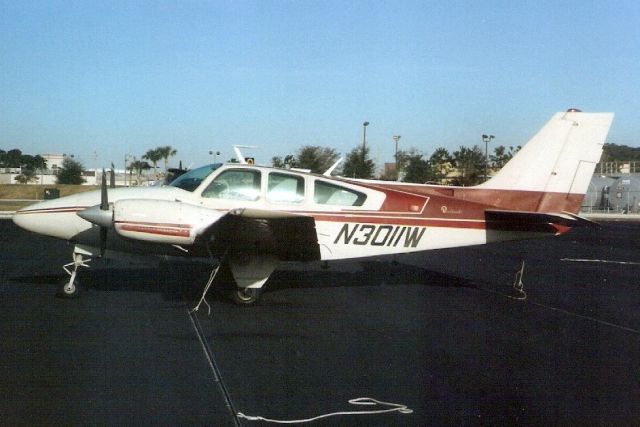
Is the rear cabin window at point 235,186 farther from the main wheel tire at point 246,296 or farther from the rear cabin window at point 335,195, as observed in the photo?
the main wheel tire at point 246,296

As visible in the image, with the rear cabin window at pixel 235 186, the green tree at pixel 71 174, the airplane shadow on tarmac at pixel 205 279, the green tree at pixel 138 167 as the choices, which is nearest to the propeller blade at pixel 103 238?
the airplane shadow on tarmac at pixel 205 279

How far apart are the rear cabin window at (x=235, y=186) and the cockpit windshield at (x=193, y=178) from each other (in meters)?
0.34

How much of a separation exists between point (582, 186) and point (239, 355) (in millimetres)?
7707

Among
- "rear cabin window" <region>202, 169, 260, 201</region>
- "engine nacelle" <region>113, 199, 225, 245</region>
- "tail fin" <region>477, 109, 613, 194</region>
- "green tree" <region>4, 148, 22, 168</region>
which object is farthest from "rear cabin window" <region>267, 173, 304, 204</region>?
"green tree" <region>4, 148, 22, 168</region>

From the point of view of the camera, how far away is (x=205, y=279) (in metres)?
12.8

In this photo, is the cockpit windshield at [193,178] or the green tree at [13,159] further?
the green tree at [13,159]

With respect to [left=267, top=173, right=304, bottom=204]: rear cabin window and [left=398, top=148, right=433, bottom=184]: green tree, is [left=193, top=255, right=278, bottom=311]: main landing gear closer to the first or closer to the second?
[left=267, top=173, right=304, bottom=204]: rear cabin window

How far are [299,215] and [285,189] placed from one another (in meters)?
1.25

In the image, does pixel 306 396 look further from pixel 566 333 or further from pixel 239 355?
pixel 566 333

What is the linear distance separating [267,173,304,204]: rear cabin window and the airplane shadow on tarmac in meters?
1.82

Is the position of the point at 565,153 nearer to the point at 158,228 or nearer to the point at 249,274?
the point at 249,274

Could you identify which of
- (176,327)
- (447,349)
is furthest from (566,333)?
(176,327)

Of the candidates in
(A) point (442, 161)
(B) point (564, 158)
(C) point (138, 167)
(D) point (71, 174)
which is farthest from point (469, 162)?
(B) point (564, 158)

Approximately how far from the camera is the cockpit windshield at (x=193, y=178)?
10.6 meters
